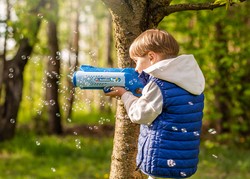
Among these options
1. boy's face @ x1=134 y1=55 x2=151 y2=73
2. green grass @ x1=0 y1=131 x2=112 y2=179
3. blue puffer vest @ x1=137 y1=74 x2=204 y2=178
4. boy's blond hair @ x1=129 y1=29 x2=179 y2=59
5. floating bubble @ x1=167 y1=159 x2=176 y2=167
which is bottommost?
green grass @ x1=0 y1=131 x2=112 y2=179

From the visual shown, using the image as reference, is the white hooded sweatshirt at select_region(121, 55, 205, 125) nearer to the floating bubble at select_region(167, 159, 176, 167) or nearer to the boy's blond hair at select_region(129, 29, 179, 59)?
the boy's blond hair at select_region(129, 29, 179, 59)

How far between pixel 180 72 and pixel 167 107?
23 centimetres

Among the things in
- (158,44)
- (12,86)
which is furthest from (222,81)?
(158,44)

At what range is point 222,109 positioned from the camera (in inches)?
466

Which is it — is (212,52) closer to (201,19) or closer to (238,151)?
(201,19)

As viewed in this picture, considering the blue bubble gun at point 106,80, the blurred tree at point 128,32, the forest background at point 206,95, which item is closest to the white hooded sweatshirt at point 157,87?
the blue bubble gun at point 106,80

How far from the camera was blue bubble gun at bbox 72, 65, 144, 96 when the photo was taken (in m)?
3.60

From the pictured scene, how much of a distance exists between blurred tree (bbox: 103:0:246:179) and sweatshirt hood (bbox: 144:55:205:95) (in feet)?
2.60

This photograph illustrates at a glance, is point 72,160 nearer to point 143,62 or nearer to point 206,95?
point 206,95

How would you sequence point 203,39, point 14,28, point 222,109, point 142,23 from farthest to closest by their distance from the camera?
point 222,109, point 203,39, point 14,28, point 142,23

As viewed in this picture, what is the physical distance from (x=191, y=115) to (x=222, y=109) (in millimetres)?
8626

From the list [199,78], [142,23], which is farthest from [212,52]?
[199,78]

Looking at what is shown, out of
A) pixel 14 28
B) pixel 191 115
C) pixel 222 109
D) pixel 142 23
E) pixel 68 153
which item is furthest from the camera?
pixel 222 109

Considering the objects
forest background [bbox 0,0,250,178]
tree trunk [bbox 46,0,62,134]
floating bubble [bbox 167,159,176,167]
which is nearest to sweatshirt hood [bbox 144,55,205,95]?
floating bubble [bbox 167,159,176,167]
